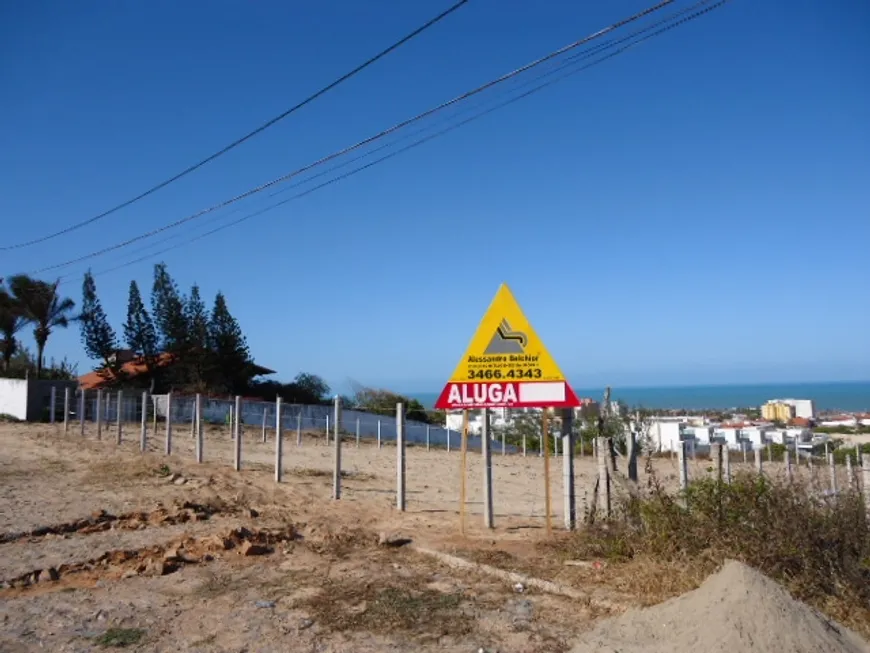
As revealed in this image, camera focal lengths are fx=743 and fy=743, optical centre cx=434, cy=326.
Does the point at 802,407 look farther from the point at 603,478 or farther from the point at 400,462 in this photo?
the point at 603,478

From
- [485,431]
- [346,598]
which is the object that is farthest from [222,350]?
[346,598]

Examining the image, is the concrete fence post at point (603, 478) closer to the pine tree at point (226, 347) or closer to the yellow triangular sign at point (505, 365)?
the yellow triangular sign at point (505, 365)

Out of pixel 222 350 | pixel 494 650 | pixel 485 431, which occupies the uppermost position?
pixel 222 350

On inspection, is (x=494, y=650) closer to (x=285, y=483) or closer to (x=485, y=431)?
(x=485, y=431)

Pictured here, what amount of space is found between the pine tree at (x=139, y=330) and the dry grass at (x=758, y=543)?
43.7m

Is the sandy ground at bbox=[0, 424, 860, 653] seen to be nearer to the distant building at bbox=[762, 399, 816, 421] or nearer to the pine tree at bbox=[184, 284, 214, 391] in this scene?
the pine tree at bbox=[184, 284, 214, 391]

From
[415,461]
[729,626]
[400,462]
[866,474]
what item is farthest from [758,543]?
[415,461]

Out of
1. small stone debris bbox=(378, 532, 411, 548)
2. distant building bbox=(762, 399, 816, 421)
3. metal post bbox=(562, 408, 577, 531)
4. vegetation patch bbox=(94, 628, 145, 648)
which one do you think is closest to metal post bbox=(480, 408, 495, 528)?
metal post bbox=(562, 408, 577, 531)

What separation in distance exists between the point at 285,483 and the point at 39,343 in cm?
3684

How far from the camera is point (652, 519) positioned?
732 centimetres

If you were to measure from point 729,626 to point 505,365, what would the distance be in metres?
4.79

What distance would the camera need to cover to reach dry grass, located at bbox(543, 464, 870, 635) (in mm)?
5922

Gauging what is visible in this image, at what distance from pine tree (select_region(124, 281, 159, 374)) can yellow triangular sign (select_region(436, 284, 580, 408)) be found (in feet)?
135

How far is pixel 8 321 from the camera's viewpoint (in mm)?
43812
